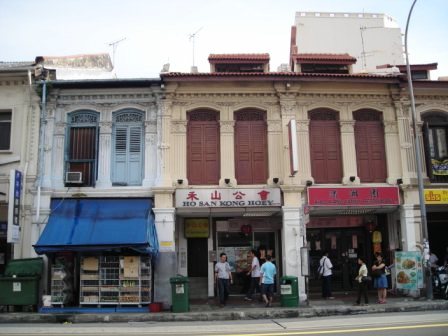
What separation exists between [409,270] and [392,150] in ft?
14.2

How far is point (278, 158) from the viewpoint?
16797 mm

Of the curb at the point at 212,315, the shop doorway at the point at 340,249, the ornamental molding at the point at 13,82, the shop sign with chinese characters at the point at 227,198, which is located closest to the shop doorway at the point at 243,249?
the shop doorway at the point at 340,249

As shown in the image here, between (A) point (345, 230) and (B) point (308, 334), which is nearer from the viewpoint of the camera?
(B) point (308, 334)

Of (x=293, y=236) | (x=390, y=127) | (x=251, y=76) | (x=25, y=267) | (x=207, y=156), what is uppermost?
(x=251, y=76)

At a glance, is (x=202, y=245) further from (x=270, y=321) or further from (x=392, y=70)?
(x=392, y=70)

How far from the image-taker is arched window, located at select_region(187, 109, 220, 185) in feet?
55.3

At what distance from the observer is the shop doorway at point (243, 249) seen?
18.1 metres

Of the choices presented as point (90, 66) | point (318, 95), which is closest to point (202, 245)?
point (318, 95)

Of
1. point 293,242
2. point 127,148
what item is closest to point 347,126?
point 293,242

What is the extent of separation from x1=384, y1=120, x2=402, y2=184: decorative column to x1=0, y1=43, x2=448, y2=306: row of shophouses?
0.05 meters

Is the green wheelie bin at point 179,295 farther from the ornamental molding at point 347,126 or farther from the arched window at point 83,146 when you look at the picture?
the ornamental molding at point 347,126

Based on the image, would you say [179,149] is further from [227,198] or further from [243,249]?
[243,249]

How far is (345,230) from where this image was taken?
18.8 m

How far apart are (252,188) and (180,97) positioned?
421 centimetres
